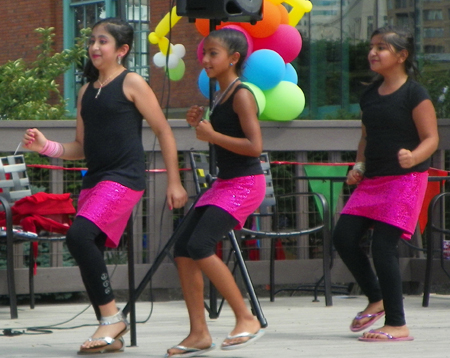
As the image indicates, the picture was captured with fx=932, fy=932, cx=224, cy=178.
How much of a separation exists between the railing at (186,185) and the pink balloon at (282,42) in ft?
1.74

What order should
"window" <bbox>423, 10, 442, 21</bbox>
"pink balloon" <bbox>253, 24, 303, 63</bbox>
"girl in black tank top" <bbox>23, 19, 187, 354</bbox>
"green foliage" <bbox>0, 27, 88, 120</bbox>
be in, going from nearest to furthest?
"girl in black tank top" <bbox>23, 19, 187, 354</bbox> < "pink balloon" <bbox>253, 24, 303, 63</bbox> < "green foliage" <bbox>0, 27, 88, 120</bbox> < "window" <bbox>423, 10, 442, 21</bbox>

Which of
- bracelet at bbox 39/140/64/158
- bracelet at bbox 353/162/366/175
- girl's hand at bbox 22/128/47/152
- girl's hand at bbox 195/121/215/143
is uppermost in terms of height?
girl's hand at bbox 195/121/215/143

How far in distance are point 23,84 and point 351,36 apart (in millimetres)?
5091

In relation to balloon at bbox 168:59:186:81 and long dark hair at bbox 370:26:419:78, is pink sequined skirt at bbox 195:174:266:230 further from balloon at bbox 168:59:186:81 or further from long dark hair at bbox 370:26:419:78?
balloon at bbox 168:59:186:81

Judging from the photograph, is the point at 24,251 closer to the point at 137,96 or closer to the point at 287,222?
the point at 287,222

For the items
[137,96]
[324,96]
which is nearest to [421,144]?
[137,96]

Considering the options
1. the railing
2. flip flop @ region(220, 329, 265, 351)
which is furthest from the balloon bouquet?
flip flop @ region(220, 329, 265, 351)

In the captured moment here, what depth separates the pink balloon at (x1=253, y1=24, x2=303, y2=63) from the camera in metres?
6.75

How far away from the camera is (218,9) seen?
16.2ft

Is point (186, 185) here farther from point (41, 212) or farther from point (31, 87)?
point (31, 87)

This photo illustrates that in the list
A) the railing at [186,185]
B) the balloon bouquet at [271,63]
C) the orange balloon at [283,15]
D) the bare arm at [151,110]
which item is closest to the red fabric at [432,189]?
the railing at [186,185]

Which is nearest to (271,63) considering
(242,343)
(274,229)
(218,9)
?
(274,229)

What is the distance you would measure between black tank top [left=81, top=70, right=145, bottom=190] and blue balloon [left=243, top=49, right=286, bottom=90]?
2205mm

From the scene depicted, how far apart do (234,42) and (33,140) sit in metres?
1.04
